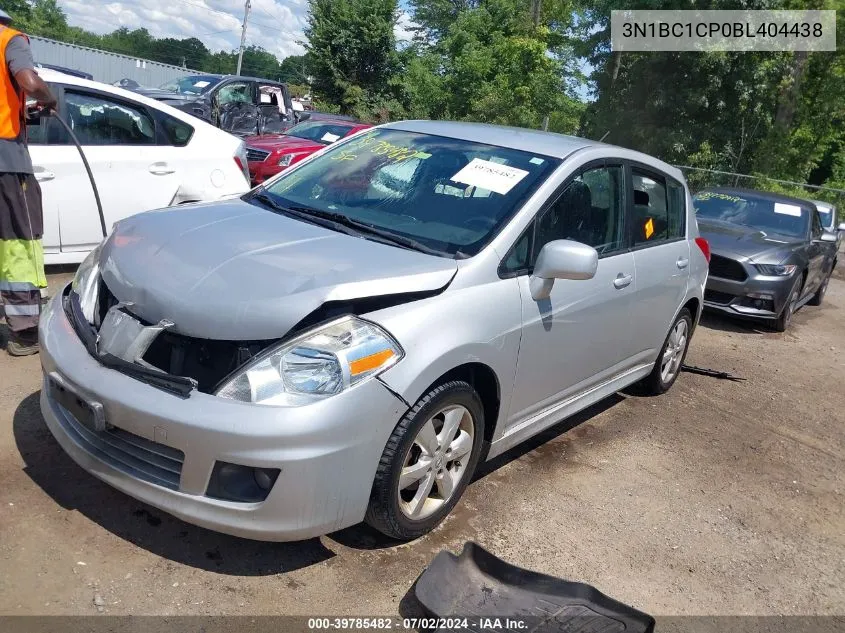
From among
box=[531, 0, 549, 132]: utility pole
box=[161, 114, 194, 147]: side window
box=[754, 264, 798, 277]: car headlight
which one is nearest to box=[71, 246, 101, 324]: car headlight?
box=[161, 114, 194, 147]: side window

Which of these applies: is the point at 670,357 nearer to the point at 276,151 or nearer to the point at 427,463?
the point at 427,463

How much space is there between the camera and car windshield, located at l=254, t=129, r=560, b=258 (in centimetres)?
364

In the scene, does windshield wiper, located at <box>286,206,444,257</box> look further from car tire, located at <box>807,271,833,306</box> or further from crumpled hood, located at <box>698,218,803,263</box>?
car tire, located at <box>807,271,833,306</box>

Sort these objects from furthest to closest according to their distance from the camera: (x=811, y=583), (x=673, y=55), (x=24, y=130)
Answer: (x=673, y=55), (x=24, y=130), (x=811, y=583)

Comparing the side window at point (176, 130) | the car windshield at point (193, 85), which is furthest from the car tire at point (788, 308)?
the car windshield at point (193, 85)

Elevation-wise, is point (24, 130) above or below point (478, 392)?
above

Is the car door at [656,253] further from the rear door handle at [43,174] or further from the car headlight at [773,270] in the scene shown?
the rear door handle at [43,174]

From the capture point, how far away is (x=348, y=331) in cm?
292

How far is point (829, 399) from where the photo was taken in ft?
22.0

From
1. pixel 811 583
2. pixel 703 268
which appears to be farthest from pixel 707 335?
pixel 811 583

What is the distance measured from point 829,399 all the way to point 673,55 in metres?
23.3

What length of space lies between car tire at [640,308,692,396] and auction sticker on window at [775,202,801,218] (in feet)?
16.3

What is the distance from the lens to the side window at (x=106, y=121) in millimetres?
6066

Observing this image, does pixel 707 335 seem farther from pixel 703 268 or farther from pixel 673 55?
pixel 673 55
